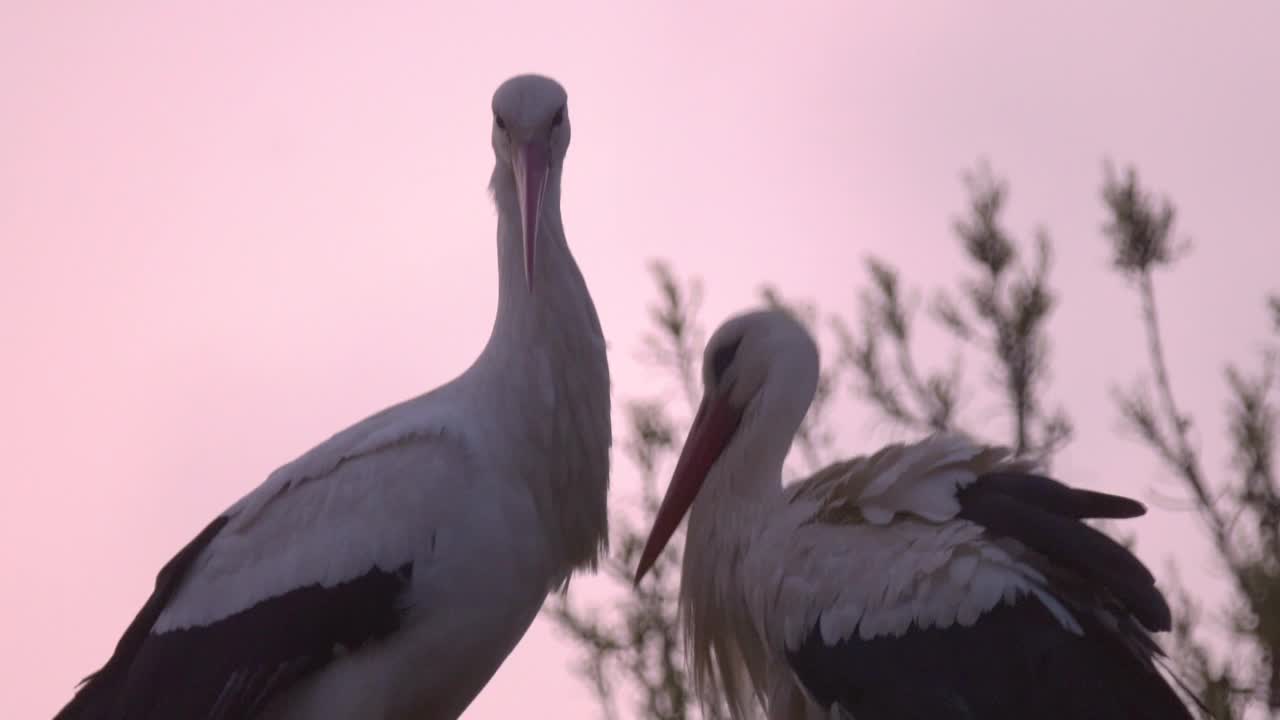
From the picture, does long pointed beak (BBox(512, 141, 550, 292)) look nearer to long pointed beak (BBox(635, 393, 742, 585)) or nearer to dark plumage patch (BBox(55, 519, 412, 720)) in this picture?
dark plumage patch (BBox(55, 519, 412, 720))

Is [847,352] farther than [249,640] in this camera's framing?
Yes

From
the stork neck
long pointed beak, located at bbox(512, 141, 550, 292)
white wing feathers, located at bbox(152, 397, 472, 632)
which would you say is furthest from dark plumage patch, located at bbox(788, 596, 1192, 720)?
long pointed beak, located at bbox(512, 141, 550, 292)

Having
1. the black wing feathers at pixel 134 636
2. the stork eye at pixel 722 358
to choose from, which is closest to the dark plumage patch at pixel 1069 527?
the stork eye at pixel 722 358

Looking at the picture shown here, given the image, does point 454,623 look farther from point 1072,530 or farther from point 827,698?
point 1072,530

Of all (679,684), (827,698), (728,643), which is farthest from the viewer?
(679,684)

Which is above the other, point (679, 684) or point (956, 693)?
point (679, 684)

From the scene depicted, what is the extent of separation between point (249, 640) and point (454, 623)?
0.57 m

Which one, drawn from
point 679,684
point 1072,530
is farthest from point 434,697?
point 679,684

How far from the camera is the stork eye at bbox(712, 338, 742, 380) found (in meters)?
7.65

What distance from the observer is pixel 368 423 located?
6.80 meters

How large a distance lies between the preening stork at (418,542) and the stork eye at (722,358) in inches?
34.7

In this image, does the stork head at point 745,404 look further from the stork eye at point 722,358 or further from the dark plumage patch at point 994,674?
the dark plumage patch at point 994,674

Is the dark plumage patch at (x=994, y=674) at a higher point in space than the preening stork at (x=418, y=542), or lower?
lower

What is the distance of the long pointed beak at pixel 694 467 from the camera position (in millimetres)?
7586
